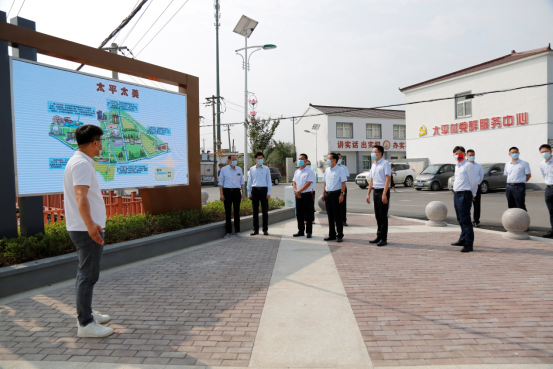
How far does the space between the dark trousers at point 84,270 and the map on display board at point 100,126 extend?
9.20 feet

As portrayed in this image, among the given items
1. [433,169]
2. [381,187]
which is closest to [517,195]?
[381,187]

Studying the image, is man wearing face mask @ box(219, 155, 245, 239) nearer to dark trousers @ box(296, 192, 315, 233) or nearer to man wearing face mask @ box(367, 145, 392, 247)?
dark trousers @ box(296, 192, 315, 233)

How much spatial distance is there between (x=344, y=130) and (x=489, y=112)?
63.1 ft

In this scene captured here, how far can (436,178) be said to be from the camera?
2241 cm

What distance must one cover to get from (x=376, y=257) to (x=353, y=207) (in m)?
8.93

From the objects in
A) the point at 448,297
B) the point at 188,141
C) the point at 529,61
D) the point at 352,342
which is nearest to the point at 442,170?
the point at 529,61

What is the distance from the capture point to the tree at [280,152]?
4341cm

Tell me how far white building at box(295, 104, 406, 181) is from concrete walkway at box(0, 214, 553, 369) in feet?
113

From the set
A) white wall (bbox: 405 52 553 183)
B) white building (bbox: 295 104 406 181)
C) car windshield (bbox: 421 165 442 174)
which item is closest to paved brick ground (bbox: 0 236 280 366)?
car windshield (bbox: 421 165 442 174)

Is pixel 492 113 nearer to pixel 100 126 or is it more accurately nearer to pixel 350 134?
pixel 350 134

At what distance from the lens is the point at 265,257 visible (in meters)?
6.53

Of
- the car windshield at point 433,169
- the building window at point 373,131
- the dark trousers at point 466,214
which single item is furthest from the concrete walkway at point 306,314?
the building window at point 373,131

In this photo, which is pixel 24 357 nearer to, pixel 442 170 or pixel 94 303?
pixel 94 303

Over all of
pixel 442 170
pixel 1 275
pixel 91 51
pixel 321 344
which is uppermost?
pixel 91 51
